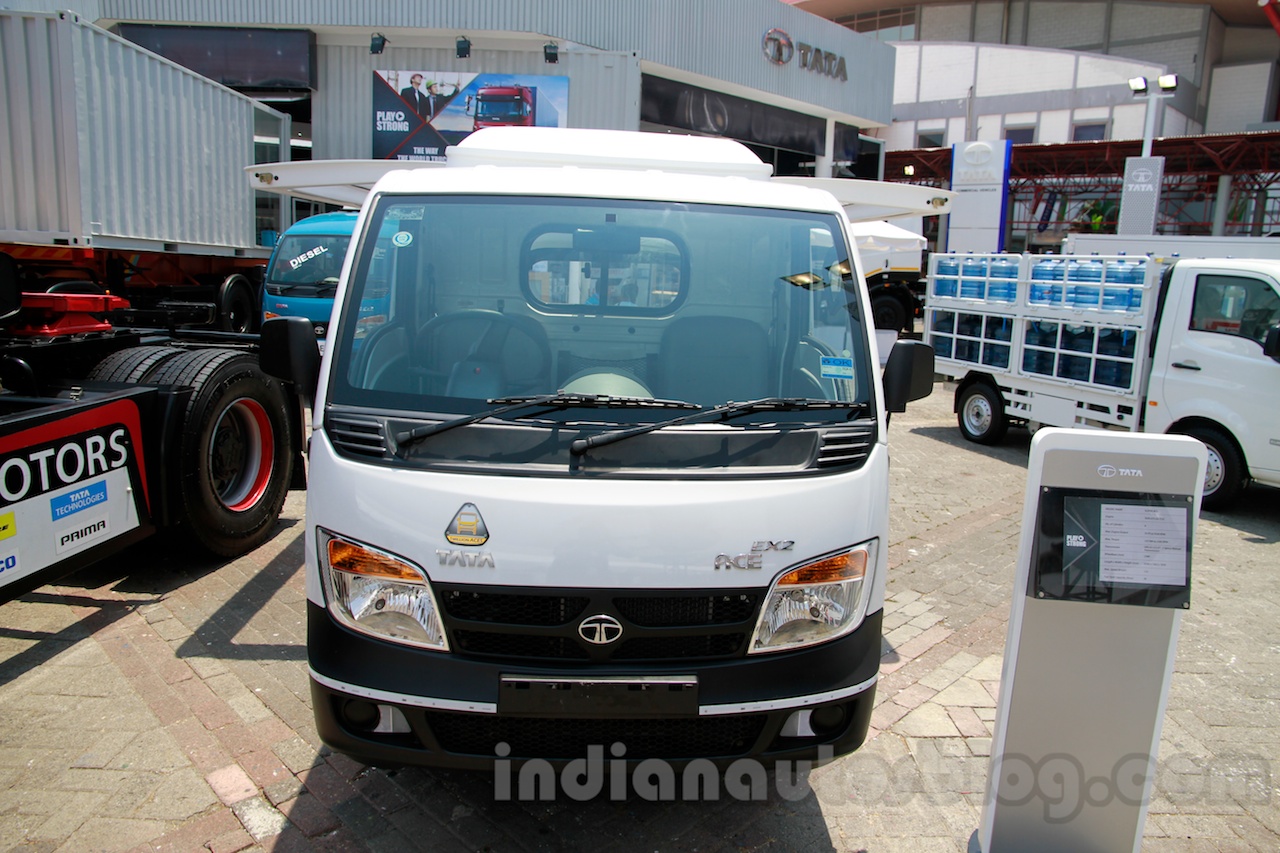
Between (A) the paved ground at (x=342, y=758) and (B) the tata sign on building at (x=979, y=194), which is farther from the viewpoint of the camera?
(B) the tata sign on building at (x=979, y=194)

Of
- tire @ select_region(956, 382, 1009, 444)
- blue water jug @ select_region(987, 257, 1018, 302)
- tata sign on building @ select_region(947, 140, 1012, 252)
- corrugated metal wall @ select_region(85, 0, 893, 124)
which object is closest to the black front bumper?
tire @ select_region(956, 382, 1009, 444)

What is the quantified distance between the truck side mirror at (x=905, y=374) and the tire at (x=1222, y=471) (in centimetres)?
537

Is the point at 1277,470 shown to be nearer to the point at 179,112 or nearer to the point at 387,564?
the point at 387,564

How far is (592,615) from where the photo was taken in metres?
2.50

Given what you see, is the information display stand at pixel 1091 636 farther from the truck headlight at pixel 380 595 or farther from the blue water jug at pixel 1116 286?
the blue water jug at pixel 1116 286

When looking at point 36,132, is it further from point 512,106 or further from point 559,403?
point 512,106

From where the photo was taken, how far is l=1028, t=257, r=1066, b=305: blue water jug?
9008 millimetres

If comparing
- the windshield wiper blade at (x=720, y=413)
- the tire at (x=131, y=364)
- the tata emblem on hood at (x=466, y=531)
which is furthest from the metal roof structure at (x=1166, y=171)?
the tata emblem on hood at (x=466, y=531)

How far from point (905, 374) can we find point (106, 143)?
8.44 m

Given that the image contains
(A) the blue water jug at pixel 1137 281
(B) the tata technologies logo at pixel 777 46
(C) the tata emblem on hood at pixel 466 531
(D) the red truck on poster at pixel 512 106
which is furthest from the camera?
(B) the tata technologies logo at pixel 777 46

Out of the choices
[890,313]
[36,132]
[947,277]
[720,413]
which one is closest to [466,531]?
[720,413]

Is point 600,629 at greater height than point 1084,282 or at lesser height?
lesser

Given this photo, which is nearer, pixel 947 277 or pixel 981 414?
pixel 981 414

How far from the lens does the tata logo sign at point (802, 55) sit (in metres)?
19.3
